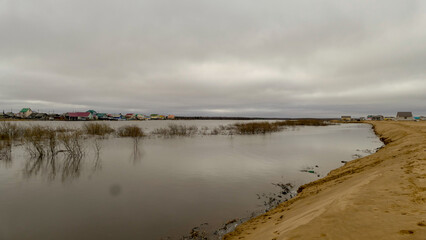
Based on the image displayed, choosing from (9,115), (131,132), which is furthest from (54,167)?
(9,115)

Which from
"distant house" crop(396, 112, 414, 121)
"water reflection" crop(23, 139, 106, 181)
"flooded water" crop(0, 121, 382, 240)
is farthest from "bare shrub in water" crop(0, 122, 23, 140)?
"distant house" crop(396, 112, 414, 121)

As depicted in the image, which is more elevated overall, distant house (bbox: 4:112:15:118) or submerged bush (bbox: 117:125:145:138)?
distant house (bbox: 4:112:15:118)

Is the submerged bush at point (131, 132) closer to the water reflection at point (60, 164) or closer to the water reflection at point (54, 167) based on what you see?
the water reflection at point (60, 164)

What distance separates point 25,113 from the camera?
4579 inches

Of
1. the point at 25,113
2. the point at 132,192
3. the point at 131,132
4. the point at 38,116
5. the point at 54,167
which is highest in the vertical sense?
the point at 25,113

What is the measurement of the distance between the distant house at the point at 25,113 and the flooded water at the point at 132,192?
12901cm

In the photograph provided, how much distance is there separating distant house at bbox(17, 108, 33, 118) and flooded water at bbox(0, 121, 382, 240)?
129 metres

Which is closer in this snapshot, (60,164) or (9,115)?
(60,164)

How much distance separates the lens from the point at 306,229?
455cm

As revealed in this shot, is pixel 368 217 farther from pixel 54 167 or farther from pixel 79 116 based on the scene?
pixel 79 116

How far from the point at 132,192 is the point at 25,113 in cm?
14769

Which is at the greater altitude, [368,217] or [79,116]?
[79,116]

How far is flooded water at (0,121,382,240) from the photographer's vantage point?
8.06 m

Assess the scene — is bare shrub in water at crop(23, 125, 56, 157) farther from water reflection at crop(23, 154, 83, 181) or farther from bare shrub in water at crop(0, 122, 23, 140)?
bare shrub in water at crop(0, 122, 23, 140)
